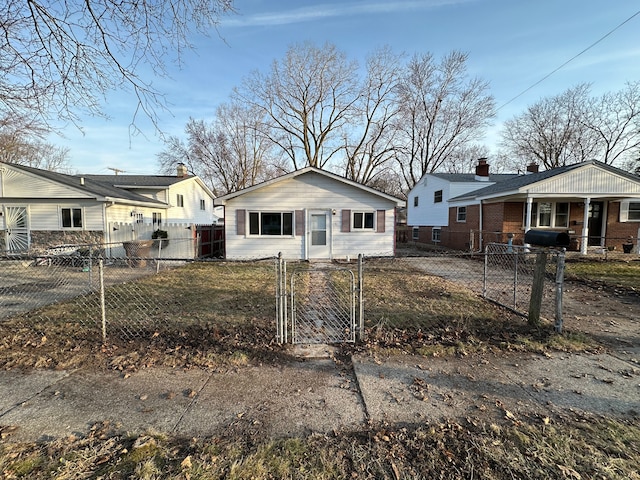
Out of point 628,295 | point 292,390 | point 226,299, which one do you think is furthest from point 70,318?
point 628,295

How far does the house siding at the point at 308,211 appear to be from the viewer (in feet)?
43.0

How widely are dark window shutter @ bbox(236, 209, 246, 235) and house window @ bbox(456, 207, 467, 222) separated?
13511 millimetres

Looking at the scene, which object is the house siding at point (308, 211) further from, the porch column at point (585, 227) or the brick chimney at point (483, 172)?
the brick chimney at point (483, 172)

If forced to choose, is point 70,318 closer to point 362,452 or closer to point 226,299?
point 226,299

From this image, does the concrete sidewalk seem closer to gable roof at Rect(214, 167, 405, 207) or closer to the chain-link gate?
the chain-link gate

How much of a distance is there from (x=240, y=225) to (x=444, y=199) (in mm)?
14406

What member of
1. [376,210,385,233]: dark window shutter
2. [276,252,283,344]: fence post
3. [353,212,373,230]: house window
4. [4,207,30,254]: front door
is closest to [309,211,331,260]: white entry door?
[353,212,373,230]: house window

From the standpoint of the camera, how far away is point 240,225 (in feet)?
43.2

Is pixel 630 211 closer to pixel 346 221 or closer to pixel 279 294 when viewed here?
pixel 346 221

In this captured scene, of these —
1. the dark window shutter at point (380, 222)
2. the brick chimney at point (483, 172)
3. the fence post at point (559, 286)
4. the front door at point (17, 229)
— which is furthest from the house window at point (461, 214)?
the front door at point (17, 229)

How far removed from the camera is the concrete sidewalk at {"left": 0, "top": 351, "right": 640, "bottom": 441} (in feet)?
8.63

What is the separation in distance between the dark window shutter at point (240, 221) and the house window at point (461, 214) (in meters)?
13.5

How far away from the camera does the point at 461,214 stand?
19.4m

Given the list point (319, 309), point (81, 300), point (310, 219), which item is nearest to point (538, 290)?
point (319, 309)
